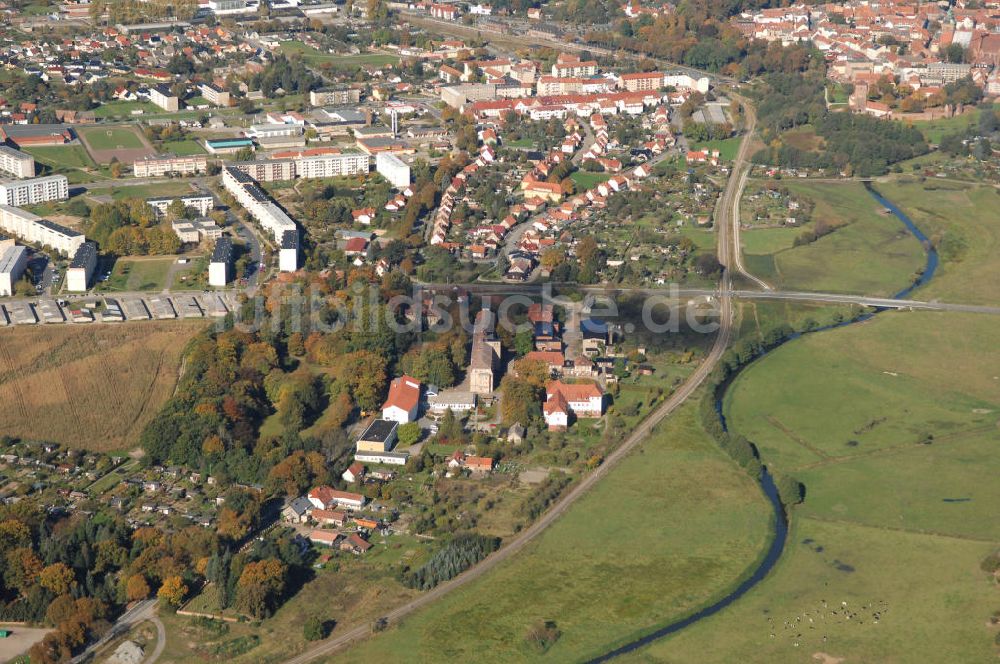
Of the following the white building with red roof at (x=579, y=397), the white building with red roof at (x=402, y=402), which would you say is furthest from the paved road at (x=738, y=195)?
the white building with red roof at (x=402, y=402)

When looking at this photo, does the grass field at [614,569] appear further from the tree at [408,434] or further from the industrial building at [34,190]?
the industrial building at [34,190]

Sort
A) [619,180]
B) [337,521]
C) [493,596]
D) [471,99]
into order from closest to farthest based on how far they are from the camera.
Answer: [493,596] < [337,521] < [619,180] < [471,99]

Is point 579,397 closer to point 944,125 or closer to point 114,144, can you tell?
point 114,144

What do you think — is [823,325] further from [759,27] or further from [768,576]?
[759,27]

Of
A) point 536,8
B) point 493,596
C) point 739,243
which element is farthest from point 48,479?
point 536,8

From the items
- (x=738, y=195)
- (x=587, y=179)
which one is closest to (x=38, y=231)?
(x=587, y=179)
